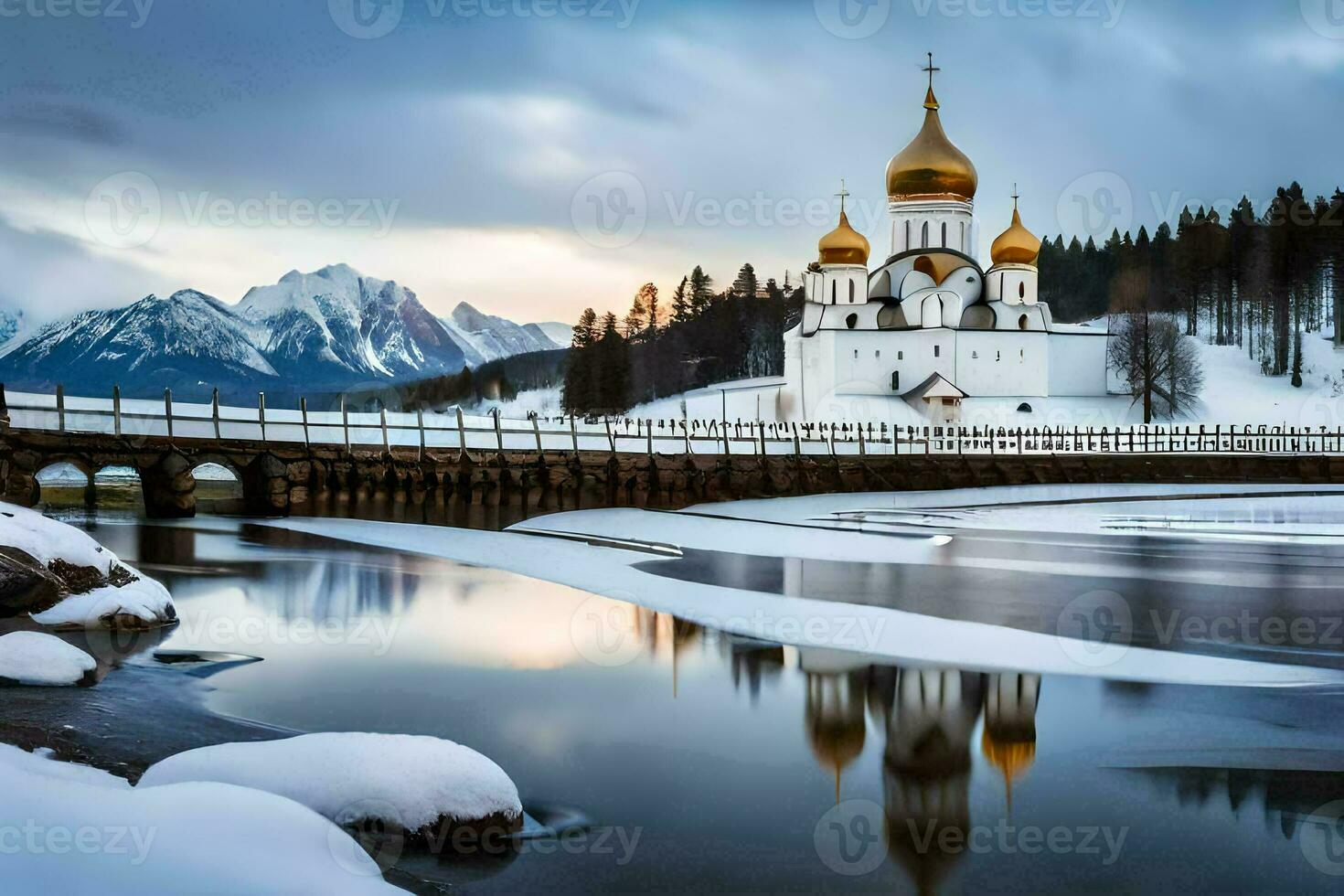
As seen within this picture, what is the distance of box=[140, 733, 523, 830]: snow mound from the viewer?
6.14m

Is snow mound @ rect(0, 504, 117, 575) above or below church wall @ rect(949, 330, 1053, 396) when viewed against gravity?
below

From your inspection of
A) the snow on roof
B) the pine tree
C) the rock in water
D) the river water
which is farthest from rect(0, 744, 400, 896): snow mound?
the pine tree

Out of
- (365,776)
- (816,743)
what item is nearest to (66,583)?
(365,776)

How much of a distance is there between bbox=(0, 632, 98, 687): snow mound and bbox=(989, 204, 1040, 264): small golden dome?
2217 inches

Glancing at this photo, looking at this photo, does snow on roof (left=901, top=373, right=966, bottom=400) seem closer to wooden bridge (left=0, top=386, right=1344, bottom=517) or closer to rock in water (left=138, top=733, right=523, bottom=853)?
wooden bridge (left=0, top=386, right=1344, bottom=517)

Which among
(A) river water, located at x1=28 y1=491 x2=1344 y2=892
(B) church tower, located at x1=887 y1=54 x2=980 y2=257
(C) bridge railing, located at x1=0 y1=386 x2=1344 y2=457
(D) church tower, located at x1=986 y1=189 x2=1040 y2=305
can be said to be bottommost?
(A) river water, located at x1=28 y1=491 x2=1344 y2=892

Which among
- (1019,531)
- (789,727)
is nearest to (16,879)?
(789,727)

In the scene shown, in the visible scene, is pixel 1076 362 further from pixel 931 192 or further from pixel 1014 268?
pixel 931 192

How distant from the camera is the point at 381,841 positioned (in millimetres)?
6008

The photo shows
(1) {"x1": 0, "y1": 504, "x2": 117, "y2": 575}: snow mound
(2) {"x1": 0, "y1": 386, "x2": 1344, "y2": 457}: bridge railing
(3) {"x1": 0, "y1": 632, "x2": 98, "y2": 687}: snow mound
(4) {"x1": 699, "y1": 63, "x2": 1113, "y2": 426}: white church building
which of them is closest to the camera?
(3) {"x1": 0, "y1": 632, "x2": 98, "y2": 687}: snow mound

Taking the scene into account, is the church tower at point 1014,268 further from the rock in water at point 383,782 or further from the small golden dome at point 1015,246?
the rock in water at point 383,782

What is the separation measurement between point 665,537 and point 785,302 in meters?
80.6

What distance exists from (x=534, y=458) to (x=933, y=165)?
35554mm

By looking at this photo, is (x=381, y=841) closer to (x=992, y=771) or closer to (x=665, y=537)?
(x=992, y=771)
